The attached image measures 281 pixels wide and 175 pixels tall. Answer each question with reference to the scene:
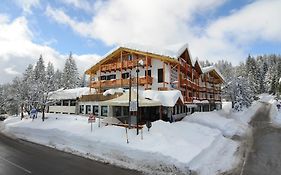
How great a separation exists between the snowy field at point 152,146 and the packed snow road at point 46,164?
1.04m

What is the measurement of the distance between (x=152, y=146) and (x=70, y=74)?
6289cm

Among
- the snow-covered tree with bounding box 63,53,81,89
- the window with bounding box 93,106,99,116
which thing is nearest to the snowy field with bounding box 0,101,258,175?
the window with bounding box 93,106,99,116

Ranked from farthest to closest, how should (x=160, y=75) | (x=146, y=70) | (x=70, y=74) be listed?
1. (x=70, y=74)
2. (x=160, y=75)
3. (x=146, y=70)

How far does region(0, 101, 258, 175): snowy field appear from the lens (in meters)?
14.4

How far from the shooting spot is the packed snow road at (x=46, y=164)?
43.6 feet

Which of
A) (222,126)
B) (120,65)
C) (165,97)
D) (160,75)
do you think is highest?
(120,65)

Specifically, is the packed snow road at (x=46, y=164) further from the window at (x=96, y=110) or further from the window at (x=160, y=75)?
the window at (x=160, y=75)

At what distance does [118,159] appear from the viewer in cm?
1590

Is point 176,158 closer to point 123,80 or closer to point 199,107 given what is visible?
point 123,80

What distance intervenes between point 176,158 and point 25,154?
11.3 meters

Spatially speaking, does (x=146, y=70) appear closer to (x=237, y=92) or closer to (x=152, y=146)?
(x=152, y=146)

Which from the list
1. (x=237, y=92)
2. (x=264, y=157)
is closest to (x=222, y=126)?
(x=264, y=157)

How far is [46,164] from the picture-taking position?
14.8 m

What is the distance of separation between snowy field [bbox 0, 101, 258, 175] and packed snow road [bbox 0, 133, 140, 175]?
104 centimetres
